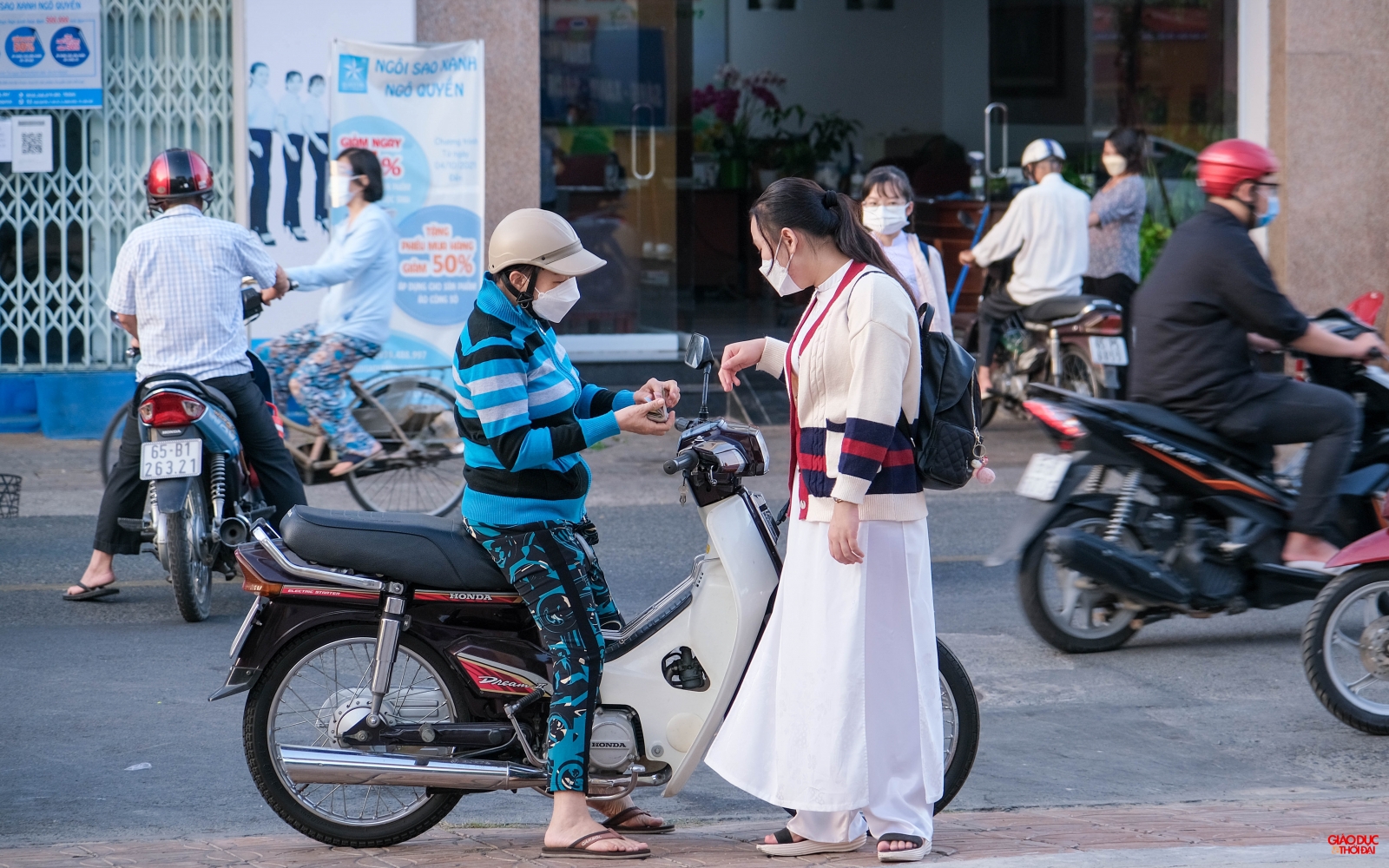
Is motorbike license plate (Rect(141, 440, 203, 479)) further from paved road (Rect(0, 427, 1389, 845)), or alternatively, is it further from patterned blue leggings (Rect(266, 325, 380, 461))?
patterned blue leggings (Rect(266, 325, 380, 461))

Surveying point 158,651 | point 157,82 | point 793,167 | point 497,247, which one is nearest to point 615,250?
point 157,82

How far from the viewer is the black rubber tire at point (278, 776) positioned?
4.21m

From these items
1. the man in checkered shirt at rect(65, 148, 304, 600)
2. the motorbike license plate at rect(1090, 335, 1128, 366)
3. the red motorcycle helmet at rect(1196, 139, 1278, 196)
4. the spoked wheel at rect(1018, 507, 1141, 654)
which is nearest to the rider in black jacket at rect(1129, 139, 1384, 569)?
the red motorcycle helmet at rect(1196, 139, 1278, 196)

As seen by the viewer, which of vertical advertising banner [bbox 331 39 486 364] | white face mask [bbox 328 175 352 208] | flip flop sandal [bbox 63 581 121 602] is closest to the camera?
flip flop sandal [bbox 63 581 121 602]

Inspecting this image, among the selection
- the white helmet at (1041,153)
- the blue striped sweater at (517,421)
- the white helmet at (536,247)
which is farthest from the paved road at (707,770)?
the white helmet at (1041,153)

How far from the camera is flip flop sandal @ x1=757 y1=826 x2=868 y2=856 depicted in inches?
163

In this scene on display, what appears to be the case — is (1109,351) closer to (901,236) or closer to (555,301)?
(901,236)

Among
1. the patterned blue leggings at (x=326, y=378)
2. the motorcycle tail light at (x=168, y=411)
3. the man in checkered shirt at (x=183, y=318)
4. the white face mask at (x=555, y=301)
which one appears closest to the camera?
the white face mask at (x=555, y=301)

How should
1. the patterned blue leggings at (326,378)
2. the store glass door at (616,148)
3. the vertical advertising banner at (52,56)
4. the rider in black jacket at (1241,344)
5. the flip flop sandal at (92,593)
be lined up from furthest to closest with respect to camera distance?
the store glass door at (616,148)
the vertical advertising banner at (52,56)
the patterned blue leggings at (326,378)
the flip flop sandal at (92,593)
the rider in black jacket at (1241,344)

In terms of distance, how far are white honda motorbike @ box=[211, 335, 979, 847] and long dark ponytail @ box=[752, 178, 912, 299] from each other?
387 mm

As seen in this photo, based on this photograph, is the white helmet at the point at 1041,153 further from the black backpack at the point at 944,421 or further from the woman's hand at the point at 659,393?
the woman's hand at the point at 659,393

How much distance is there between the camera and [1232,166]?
6184 millimetres

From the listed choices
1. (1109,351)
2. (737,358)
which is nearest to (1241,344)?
(737,358)

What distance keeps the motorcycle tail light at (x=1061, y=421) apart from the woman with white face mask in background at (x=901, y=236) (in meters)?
1.89
